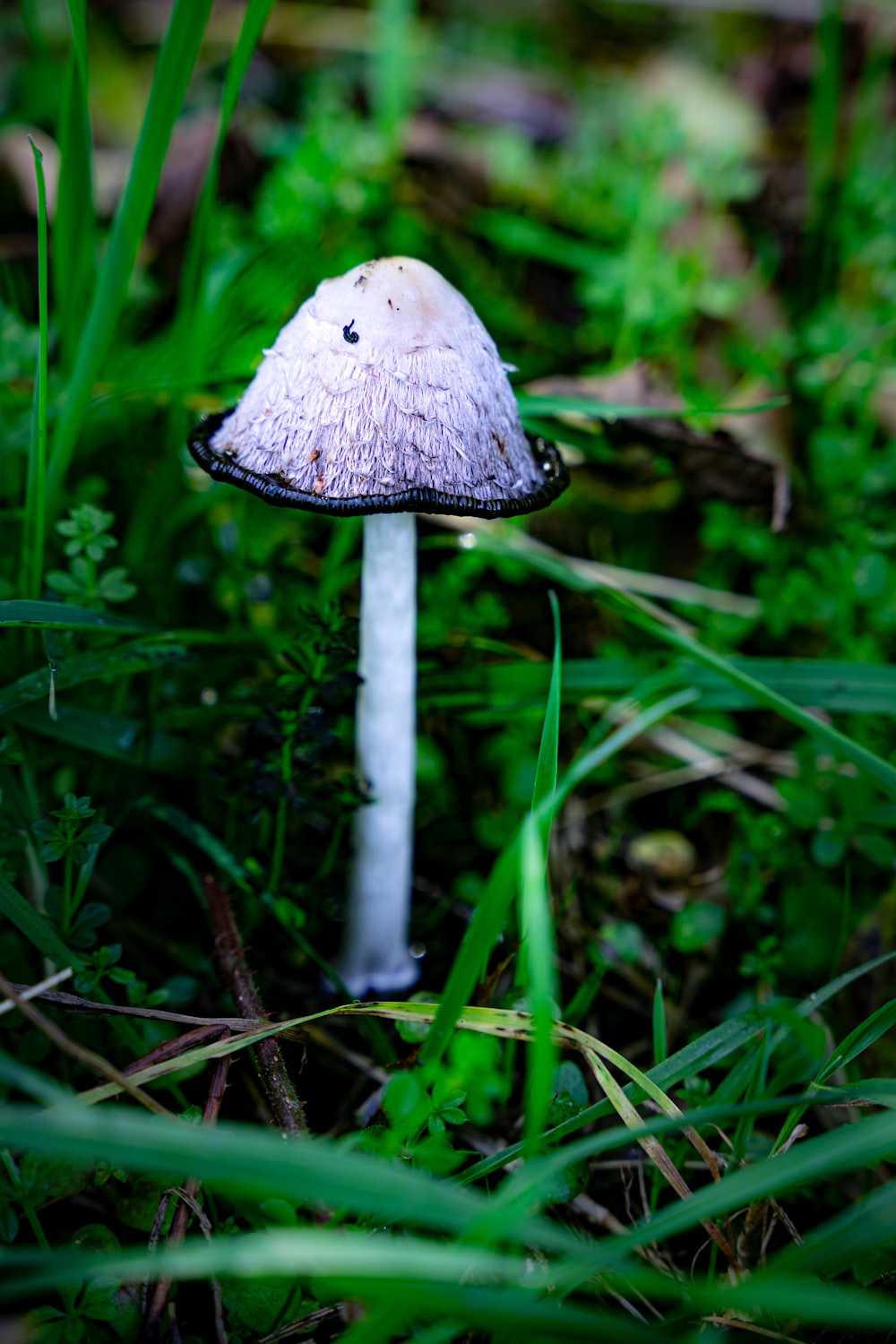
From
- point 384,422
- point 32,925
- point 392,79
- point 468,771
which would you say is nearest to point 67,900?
point 32,925

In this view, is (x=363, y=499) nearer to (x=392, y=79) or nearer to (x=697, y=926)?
(x=697, y=926)

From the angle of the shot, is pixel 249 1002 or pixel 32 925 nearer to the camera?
pixel 32 925

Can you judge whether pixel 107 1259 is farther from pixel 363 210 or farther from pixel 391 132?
pixel 391 132

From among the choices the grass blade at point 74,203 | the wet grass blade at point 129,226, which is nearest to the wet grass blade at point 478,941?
the wet grass blade at point 129,226

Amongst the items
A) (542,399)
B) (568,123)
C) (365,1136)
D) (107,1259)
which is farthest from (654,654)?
(568,123)

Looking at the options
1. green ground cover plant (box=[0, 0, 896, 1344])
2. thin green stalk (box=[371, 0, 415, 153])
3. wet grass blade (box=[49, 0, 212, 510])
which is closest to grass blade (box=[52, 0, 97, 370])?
green ground cover plant (box=[0, 0, 896, 1344])

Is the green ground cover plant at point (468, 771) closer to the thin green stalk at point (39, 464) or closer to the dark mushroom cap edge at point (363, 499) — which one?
the thin green stalk at point (39, 464)
